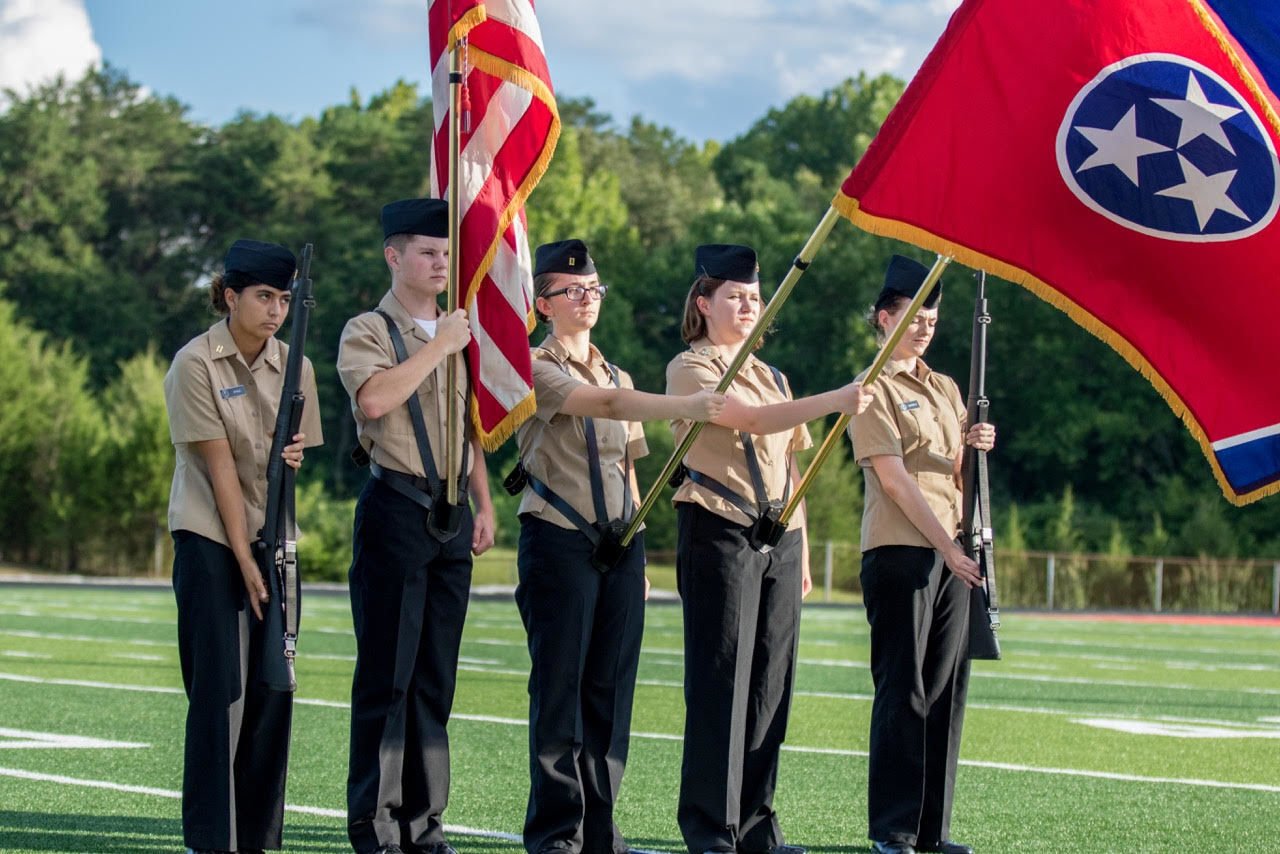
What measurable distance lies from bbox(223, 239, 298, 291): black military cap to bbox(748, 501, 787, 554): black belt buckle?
1.92 meters

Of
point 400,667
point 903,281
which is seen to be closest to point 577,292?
point 903,281

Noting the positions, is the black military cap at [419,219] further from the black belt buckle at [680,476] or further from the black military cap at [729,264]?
the black belt buckle at [680,476]

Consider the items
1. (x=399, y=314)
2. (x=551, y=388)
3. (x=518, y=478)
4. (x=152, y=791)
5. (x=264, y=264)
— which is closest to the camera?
(x=264, y=264)

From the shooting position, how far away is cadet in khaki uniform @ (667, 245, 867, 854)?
7051 mm

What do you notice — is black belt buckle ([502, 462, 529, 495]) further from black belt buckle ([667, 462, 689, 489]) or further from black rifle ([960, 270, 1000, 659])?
black rifle ([960, 270, 1000, 659])

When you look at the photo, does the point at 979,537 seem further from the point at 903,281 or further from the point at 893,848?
the point at 893,848

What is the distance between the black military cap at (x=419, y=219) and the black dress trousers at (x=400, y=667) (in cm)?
91

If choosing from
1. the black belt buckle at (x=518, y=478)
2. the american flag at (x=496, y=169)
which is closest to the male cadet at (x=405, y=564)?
the american flag at (x=496, y=169)

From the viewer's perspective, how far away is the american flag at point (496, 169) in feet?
22.3

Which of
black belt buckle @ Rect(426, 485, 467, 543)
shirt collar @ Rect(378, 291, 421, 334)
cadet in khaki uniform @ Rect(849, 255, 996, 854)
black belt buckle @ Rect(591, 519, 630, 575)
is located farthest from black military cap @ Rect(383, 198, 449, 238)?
cadet in khaki uniform @ Rect(849, 255, 996, 854)

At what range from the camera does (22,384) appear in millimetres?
54531

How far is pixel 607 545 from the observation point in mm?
6863

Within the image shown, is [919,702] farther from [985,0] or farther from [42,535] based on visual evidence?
[42,535]

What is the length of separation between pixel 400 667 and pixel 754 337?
66.0 inches
